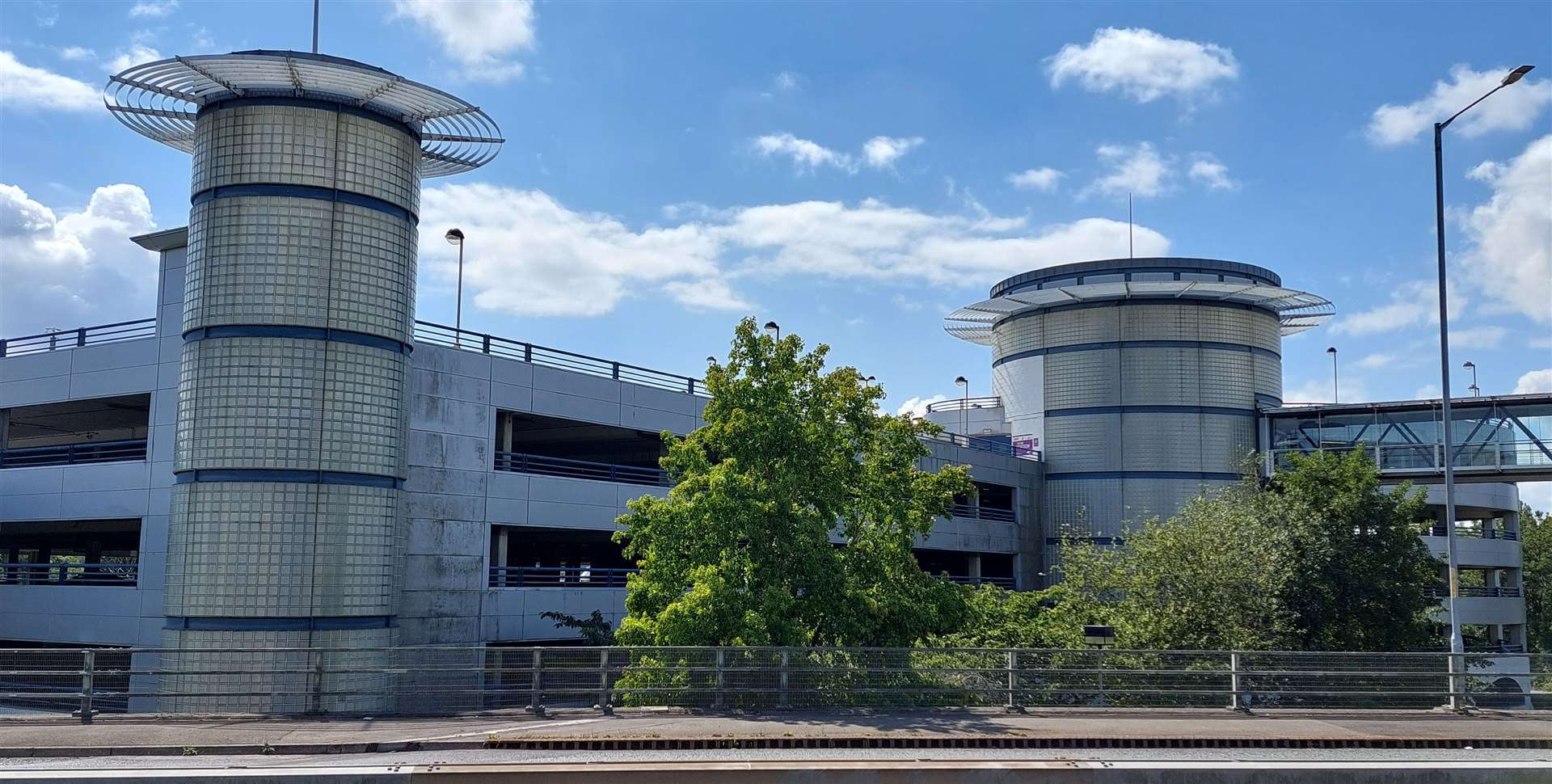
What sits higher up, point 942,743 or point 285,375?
point 285,375

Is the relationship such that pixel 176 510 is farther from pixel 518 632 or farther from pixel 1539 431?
pixel 1539 431

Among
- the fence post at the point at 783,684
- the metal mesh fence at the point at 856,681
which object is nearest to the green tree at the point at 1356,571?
the metal mesh fence at the point at 856,681

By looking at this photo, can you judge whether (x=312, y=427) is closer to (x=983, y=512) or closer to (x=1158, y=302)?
(x=983, y=512)

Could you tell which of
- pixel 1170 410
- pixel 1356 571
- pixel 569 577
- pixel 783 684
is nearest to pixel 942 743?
pixel 783 684

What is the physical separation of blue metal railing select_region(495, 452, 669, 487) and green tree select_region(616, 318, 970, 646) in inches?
270

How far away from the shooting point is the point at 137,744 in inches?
582

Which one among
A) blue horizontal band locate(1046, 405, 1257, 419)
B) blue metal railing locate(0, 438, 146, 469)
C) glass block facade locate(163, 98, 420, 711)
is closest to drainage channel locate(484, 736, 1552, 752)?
glass block facade locate(163, 98, 420, 711)

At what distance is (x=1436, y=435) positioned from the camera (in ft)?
132

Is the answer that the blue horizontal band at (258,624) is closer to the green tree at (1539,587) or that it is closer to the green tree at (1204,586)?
the green tree at (1204,586)

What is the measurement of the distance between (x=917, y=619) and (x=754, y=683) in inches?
185

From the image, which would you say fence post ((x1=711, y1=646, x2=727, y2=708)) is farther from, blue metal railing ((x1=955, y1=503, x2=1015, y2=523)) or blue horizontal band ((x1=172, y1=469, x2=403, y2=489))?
blue metal railing ((x1=955, y1=503, x2=1015, y2=523))

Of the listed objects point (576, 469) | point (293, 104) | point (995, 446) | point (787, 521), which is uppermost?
point (293, 104)

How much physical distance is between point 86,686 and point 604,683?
291 inches

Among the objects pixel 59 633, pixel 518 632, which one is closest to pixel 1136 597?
pixel 518 632
